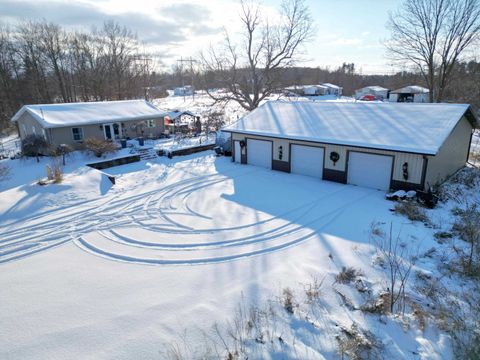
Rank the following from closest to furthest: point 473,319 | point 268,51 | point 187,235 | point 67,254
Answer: point 473,319, point 67,254, point 187,235, point 268,51

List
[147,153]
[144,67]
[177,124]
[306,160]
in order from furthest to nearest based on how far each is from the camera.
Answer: [144,67]
[177,124]
[147,153]
[306,160]

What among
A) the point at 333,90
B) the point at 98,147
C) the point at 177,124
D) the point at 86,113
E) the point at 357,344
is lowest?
the point at 357,344

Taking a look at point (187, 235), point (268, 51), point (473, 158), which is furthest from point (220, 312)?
point (268, 51)

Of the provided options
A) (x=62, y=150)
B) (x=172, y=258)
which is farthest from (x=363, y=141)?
(x=62, y=150)

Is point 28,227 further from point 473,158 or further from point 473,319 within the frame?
point 473,158

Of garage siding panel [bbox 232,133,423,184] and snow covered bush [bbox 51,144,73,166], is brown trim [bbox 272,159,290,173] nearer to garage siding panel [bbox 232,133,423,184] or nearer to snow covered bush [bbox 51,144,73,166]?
garage siding panel [bbox 232,133,423,184]

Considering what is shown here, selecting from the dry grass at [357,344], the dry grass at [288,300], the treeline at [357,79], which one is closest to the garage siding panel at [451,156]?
the dry grass at [288,300]

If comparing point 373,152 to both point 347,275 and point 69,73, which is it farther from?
point 69,73
